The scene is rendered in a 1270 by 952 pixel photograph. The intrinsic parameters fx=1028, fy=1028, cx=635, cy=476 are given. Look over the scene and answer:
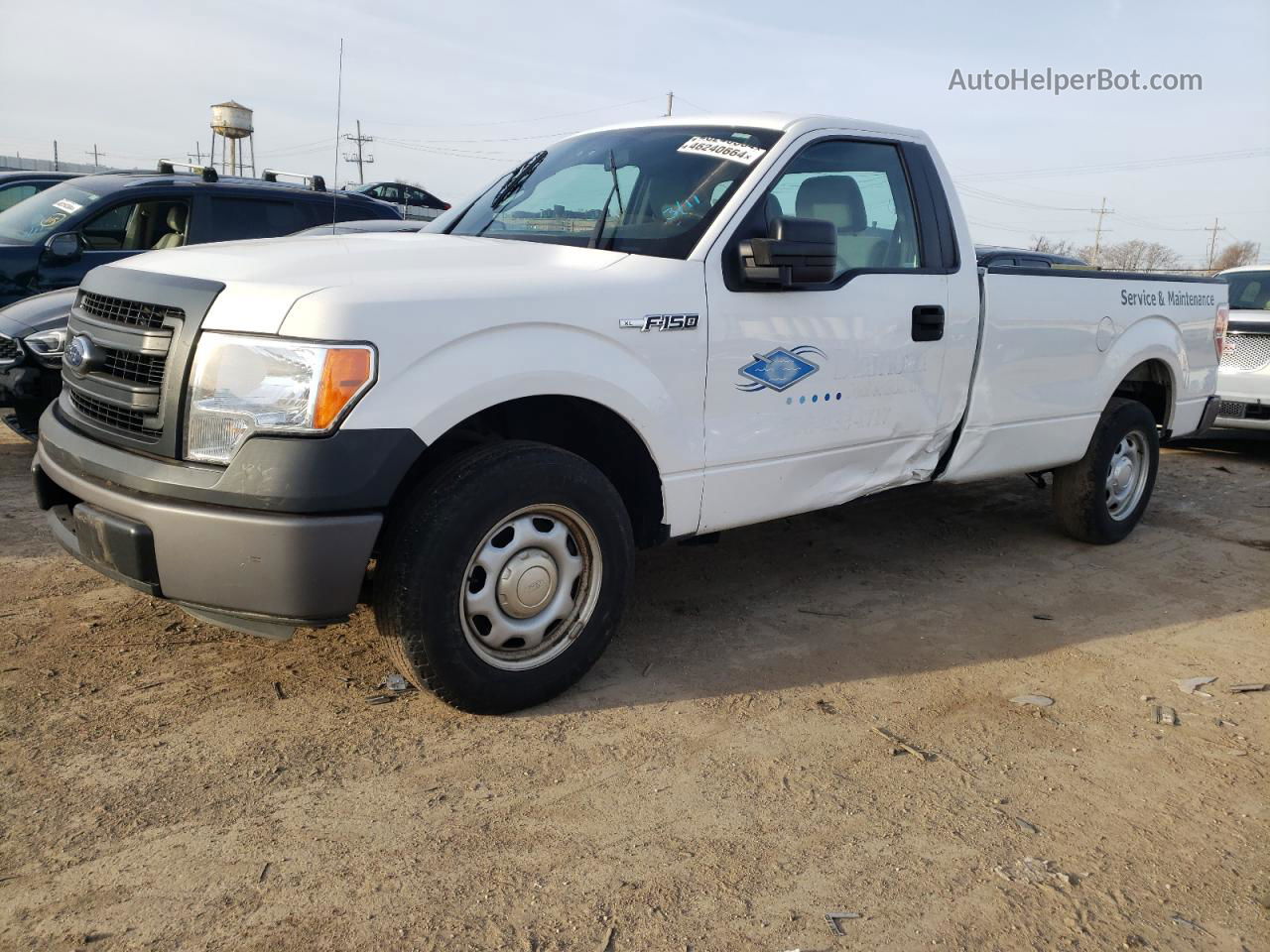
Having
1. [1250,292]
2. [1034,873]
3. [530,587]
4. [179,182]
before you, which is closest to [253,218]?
A: [179,182]

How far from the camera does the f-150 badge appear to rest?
3660 millimetres

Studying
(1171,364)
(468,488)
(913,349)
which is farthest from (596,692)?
(1171,364)

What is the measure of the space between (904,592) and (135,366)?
11.0ft

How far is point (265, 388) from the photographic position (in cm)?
276

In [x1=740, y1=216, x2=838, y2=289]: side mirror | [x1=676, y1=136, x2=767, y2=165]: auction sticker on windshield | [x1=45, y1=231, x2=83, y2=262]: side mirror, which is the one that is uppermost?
[x1=676, y1=136, x2=767, y2=165]: auction sticker on windshield

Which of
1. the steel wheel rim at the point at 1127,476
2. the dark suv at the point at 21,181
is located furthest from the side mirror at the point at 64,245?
the steel wheel rim at the point at 1127,476

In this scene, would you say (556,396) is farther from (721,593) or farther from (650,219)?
(721,593)

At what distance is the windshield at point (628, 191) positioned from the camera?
3693mm

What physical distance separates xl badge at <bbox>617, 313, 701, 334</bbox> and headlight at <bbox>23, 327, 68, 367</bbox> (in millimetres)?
3815

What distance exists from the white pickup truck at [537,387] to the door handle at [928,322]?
0.01m

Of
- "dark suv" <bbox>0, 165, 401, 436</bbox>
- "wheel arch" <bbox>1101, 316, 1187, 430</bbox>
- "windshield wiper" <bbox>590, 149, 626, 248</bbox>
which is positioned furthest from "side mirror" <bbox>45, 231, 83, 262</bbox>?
"wheel arch" <bbox>1101, 316, 1187, 430</bbox>

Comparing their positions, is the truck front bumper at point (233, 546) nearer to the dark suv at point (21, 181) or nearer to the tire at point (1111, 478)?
the tire at point (1111, 478)

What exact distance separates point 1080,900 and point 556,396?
6.62 feet

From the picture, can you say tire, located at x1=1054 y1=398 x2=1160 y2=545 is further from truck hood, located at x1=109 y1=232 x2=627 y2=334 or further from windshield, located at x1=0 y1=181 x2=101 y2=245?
windshield, located at x1=0 y1=181 x2=101 y2=245
